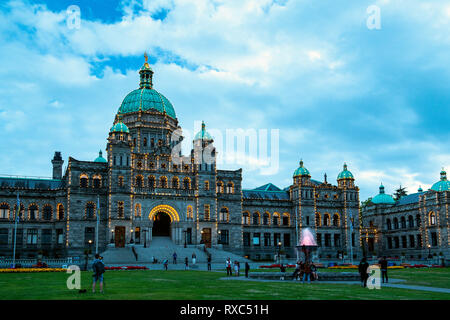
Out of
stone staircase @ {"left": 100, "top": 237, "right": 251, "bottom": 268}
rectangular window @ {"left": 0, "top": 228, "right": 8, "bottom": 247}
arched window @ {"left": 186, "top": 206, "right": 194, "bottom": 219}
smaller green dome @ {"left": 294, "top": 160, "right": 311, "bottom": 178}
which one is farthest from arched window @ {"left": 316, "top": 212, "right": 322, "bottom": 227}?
rectangular window @ {"left": 0, "top": 228, "right": 8, "bottom": 247}

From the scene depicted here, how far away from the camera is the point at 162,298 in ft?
70.1

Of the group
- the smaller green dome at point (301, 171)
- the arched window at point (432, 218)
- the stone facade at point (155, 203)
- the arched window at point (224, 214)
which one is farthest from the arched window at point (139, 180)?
the arched window at point (432, 218)

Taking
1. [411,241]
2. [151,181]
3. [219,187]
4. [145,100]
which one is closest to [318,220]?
[411,241]

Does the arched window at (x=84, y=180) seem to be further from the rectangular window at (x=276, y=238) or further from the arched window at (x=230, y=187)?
the rectangular window at (x=276, y=238)

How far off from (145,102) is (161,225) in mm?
23165

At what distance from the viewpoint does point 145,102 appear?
307ft

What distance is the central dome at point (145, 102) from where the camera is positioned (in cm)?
9331

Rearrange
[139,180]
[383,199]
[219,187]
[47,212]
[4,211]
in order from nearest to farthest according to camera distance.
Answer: [4,211] < [139,180] < [47,212] < [219,187] < [383,199]

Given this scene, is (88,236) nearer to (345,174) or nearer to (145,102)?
(145,102)

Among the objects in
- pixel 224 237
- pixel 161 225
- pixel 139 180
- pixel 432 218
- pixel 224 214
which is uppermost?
pixel 139 180

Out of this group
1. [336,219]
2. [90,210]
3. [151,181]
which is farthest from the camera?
[336,219]

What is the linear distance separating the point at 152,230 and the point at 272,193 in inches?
1042

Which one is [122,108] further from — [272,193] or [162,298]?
[162,298]

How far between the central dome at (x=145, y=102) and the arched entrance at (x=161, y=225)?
2003cm
